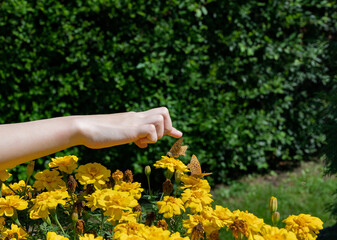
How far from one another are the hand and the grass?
2683 millimetres

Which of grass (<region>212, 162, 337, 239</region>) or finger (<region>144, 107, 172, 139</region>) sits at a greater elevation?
finger (<region>144, 107, 172, 139</region>)

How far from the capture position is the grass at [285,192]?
4047 mm

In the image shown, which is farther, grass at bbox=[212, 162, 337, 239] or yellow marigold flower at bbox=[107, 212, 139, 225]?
grass at bbox=[212, 162, 337, 239]

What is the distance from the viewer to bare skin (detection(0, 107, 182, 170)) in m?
1.18

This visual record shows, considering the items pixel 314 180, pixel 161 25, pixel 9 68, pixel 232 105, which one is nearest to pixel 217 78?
pixel 232 105

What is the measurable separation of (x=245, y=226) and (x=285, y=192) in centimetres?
347

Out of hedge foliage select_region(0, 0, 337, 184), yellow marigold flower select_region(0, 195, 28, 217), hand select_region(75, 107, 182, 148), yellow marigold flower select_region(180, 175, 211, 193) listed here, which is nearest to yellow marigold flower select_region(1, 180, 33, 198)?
yellow marigold flower select_region(0, 195, 28, 217)

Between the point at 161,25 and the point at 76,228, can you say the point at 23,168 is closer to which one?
the point at 161,25

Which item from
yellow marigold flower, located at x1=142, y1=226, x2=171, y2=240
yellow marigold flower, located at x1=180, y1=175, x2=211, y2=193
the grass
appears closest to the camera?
yellow marigold flower, located at x1=142, y1=226, x2=171, y2=240

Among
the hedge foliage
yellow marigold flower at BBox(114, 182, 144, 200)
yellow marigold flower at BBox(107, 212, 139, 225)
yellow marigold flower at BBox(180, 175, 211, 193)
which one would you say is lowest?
the hedge foliage

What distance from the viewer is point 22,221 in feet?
5.17

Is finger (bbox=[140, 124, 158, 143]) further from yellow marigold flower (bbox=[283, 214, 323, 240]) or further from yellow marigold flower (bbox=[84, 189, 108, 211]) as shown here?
yellow marigold flower (bbox=[283, 214, 323, 240])

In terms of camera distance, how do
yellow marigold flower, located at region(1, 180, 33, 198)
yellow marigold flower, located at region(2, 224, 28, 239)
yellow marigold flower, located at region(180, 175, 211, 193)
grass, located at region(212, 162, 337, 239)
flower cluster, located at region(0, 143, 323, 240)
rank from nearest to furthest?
flower cluster, located at region(0, 143, 323, 240)
yellow marigold flower, located at region(2, 224, 28, 239)
yellow marigold flower, located at region(180, 175, 211, 193)
yellow marigold flower, located at region(1, 180, 33, 198)
grass, located at region(212, 162, 337, 239)

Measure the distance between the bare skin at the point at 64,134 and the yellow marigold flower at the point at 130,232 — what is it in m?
0.27
